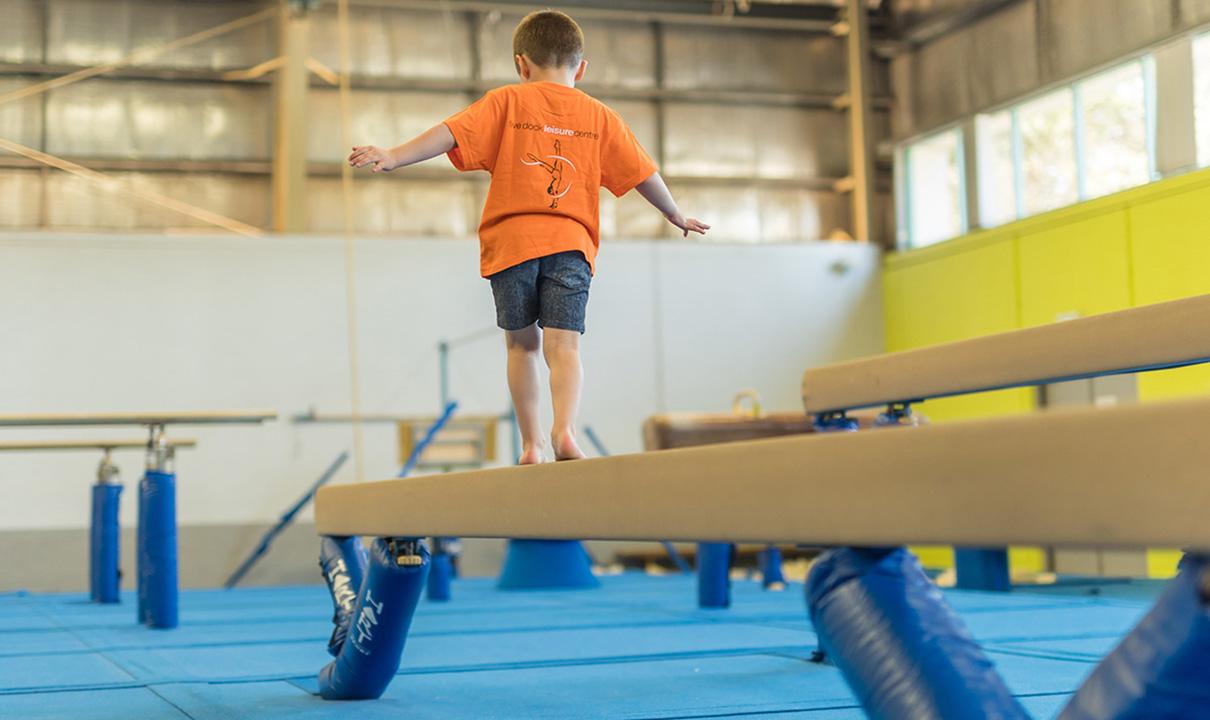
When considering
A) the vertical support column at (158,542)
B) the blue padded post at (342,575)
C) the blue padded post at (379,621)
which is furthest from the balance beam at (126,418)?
the blue padded post at (379,621)

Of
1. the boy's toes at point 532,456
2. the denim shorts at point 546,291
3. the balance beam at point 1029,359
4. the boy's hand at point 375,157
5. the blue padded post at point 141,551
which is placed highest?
the boy's hand at point 375,157

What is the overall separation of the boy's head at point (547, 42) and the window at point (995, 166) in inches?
376

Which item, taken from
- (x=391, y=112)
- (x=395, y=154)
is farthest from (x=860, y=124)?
(x=395, y=154)

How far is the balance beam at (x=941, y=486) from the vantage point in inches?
37.6

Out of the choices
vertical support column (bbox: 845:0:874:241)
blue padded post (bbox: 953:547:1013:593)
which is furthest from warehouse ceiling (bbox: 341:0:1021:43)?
blue padded post (bbox: 953:547:1013:593)

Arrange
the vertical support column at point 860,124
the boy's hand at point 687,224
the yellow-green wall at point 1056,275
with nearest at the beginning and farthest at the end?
the boy's hand at point 687,224, the yellow-green wall at point 1056,275, the vertical support column at point 860,124

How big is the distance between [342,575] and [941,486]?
2361mm

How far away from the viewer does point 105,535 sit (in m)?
7.12

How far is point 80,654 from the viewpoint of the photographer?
4348 millimetres

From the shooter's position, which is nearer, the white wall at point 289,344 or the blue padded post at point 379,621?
the blue padded post at point 379,621

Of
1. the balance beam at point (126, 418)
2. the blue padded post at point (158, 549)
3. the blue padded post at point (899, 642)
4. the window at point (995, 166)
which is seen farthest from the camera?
the window at point (995, 166)

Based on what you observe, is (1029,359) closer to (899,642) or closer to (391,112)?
(899,642)

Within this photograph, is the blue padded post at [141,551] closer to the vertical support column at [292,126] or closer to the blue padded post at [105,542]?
the blue padded post at [105,542]

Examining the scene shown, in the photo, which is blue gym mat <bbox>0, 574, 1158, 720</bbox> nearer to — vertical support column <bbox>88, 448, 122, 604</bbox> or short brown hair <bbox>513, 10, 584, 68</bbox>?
vertical support column <bbox>88, 448, 122, 604</bbox>
